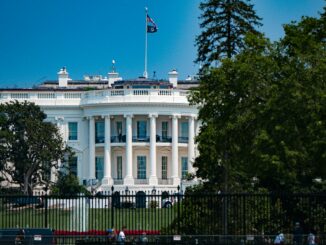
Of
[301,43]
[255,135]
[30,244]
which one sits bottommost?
[30,244]

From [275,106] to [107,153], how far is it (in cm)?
6949

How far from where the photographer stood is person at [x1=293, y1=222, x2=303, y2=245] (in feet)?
176

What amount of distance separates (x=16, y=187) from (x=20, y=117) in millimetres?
6394

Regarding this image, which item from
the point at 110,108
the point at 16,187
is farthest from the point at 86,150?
the point at 16,187

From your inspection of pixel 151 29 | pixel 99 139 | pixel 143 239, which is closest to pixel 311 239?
pixel 143 239

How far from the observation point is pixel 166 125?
5079 inches

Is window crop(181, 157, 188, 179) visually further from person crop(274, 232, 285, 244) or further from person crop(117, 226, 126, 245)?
person crop(274, 232, 285, 244)

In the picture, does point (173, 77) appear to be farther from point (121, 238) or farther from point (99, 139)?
point (121, 238)

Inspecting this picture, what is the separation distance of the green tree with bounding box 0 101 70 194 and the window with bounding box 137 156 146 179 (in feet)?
46.4

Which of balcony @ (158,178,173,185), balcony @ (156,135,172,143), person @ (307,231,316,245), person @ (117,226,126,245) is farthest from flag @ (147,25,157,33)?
person @ (307,231,316,245)

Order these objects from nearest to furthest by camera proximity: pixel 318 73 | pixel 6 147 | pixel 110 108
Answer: pixel 318 73 → pixel 6 147 → pixel 110 108

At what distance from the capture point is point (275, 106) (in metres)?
57.8

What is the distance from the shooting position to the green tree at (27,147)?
11050 centimetres

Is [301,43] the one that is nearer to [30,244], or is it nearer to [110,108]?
[30,244]
